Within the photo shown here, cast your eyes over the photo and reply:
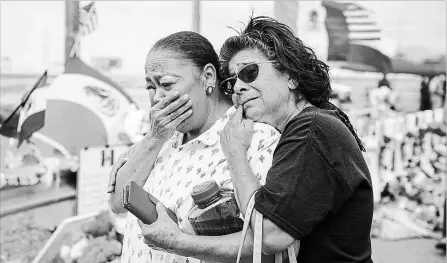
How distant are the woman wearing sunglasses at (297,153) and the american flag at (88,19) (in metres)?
2.00

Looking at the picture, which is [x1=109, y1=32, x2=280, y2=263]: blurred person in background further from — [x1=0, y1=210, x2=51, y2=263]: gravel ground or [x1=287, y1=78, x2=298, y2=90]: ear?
[x1=0, y1=210, x2=51, y2=263]: gravel ground

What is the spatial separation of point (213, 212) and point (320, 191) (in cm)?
24

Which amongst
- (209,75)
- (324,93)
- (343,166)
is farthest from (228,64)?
(343,166)

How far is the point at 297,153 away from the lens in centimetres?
118

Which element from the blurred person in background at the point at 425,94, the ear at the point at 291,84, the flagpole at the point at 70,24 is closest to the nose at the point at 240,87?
the ear at the point at 291,84

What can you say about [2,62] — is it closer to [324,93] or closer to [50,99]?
[50,99]

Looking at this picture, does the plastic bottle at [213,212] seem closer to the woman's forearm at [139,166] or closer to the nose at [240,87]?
the nose at [240,87]

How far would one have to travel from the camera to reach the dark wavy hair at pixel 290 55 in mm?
1342

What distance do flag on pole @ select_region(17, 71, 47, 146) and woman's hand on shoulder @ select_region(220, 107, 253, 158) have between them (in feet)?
6.62

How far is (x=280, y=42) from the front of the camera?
1338mm

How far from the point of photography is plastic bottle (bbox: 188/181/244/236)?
1208 mm

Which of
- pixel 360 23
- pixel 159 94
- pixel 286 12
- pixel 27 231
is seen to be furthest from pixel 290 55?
pixel 360 23

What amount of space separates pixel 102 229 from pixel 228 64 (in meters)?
1.90

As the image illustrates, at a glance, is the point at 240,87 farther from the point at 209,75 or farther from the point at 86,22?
the point at 86,22
